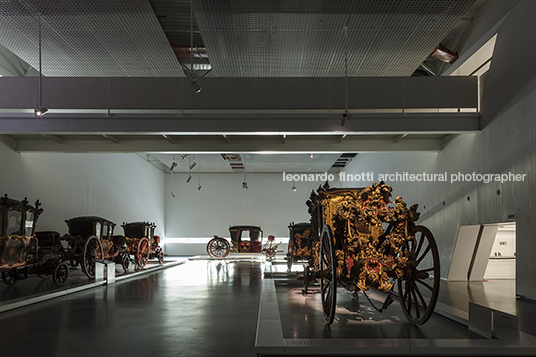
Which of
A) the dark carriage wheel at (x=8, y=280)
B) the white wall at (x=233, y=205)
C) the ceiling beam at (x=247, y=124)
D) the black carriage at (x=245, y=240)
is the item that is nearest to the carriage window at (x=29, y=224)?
the dark carriage wheel at (x=8, y=280)

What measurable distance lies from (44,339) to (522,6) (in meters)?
9.24

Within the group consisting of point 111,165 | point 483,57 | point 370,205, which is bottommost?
point 370,205

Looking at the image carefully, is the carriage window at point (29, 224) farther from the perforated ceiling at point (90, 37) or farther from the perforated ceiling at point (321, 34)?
the perforated ceiling at point (321, 34)

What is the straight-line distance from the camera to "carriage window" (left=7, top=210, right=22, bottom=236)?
7.77 metres

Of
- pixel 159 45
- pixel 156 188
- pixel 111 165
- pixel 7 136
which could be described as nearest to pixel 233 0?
pixel 159 45

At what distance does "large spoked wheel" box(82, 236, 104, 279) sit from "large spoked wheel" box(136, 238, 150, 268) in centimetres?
276

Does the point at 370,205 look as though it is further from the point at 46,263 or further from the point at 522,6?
the point at 46,263

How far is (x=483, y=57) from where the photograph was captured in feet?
34.2

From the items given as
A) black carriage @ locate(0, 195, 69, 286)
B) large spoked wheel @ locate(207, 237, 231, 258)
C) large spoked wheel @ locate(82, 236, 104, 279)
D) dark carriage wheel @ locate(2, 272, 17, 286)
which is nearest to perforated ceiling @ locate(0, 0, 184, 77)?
black carriage @ locate(0, 195, 69, 286)

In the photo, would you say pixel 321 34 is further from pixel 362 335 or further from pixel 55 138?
pixel 55 138

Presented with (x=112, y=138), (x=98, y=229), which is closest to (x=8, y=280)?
(x=98, y=229)

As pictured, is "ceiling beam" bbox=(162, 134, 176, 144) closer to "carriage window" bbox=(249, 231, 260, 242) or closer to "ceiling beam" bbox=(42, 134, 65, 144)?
"ceiling beam" bbox=(42, 134, 65, 144)

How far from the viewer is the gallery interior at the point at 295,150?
462 centimetres

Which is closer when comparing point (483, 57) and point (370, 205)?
point (370, 205)
